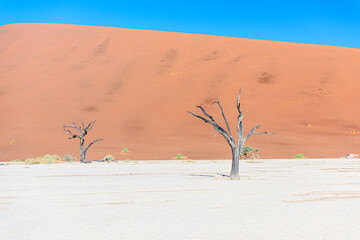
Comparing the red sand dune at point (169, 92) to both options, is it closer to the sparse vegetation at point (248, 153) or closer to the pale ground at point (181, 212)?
the sparse vegetation at point (248, 153)

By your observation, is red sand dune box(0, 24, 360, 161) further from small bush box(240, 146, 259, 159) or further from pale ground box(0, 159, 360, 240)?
pale ground box(0, 159, 360, 240)

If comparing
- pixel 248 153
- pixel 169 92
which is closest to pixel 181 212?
pixel 248 153

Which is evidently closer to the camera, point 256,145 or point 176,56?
point 256,145

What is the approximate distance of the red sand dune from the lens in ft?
127

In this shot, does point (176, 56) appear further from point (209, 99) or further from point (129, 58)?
point (209, 99)

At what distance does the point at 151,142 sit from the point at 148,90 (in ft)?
47.9

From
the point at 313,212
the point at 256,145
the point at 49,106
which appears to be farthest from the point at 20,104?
the point at 313,212

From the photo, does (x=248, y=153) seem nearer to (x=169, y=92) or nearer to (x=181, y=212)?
(x=169, y=92)

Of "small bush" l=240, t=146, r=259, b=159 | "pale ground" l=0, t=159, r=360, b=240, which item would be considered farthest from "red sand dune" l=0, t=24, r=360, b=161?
"pale ground" l=0, t=159, r=360, b=240

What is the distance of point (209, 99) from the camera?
48.7m

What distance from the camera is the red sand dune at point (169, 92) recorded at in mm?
38719

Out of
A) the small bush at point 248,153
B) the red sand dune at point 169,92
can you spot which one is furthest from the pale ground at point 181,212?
the red sand dune at point 169,92

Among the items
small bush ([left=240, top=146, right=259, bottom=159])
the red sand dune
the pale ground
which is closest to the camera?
the pale ground

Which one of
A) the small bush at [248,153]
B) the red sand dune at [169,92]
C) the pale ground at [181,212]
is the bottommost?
the pale ground at [181,212]
